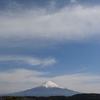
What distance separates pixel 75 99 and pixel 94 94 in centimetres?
2452

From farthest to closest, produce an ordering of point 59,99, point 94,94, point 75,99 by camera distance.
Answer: point 94,94 → point 59,99 → point 75,99

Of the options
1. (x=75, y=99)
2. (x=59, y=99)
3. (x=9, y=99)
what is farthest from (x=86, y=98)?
(x=9, y=99)

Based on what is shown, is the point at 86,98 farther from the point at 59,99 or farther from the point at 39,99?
the point at 39,99

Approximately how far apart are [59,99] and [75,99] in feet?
38.2

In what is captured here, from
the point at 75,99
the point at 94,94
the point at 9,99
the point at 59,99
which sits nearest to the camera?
the point at 9,99

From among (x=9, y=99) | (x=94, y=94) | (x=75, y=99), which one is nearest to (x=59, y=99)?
(x=75, y=99)

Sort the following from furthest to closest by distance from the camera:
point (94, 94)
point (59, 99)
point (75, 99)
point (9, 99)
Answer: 1. point (94, 94)
2. point (59, 99)
3. point (75, 99)
4. point (9, 99)

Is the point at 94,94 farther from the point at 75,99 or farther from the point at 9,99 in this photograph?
the point at 9,99

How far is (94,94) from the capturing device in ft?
487

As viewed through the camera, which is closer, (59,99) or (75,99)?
(75,99)

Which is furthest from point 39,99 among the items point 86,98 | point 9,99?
point 9,99

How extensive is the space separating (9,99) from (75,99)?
169 feet

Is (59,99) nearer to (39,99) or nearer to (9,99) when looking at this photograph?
(39,99)

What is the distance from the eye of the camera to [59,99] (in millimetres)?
136375
